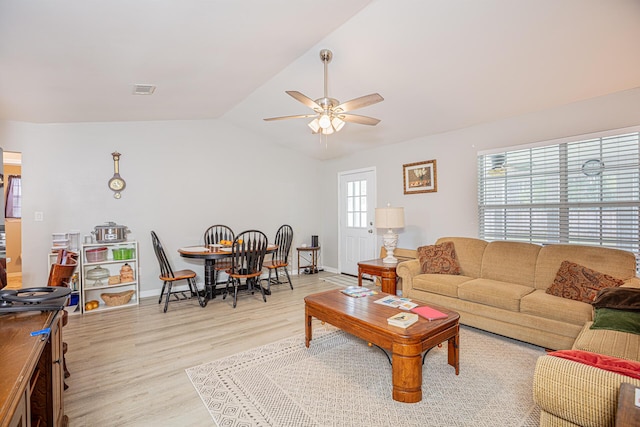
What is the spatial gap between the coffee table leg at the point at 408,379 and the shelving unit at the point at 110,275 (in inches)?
152

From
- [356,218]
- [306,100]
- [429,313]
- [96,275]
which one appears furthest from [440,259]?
[96,275]

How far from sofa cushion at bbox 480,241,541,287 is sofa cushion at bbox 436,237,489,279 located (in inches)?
2.7

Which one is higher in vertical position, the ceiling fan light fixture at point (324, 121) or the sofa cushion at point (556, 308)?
the ceiling fan light fixture at point (324, 121)

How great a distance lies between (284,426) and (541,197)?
11.6ft

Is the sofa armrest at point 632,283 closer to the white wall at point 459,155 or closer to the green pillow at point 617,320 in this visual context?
the green pillow at point 617,320

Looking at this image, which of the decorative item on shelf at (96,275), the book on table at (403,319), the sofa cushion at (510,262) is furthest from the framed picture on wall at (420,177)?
the decorative item on shelf at (96,275)

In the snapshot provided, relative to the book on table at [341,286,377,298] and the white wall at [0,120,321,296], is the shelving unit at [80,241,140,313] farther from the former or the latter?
the book on table at [341,286,377,298]

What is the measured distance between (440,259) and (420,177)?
1482mm

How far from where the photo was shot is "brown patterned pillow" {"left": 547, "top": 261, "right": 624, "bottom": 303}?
2.67m

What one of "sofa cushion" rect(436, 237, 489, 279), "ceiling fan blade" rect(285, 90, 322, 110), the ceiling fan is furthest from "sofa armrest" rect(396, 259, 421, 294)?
"ceiling fan blade" rect(285, 90, 322, 110)

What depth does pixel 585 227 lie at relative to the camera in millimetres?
3305

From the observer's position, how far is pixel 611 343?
76.7 inches

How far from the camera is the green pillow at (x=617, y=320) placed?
6.91 feet

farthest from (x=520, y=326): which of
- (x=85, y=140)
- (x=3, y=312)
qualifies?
(x=85, y=140)
